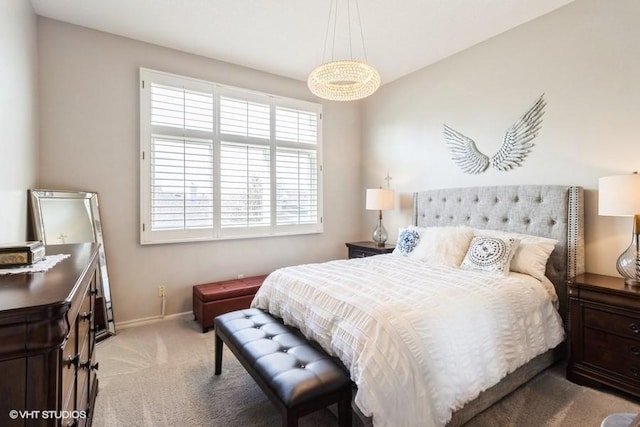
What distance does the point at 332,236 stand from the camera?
15.9 ft

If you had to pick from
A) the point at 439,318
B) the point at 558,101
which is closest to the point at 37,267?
the point at 439,318

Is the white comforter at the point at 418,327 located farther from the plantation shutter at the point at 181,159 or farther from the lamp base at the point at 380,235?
→ the lamp base at the point at 380,235

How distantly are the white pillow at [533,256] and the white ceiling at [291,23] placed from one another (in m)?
2.07

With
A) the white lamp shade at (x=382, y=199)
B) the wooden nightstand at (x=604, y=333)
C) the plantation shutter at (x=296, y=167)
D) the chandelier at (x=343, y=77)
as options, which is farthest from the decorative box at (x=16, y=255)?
the white lamp shade at (x=382, y=199)

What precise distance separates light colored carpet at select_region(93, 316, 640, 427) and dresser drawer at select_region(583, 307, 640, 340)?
450mm

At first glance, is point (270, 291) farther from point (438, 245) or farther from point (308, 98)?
point (308, 98)

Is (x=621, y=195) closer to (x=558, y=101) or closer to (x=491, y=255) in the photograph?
(x=491, y=255)

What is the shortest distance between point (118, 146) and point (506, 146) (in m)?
4.01

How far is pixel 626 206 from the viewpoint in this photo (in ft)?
6.95

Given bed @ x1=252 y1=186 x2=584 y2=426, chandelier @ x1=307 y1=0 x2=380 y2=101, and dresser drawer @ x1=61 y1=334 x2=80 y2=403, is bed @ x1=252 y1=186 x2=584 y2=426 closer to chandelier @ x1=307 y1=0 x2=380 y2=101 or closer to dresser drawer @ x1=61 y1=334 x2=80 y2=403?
dresser drawer @ x1=61 y1=334 x2=80 y2=403

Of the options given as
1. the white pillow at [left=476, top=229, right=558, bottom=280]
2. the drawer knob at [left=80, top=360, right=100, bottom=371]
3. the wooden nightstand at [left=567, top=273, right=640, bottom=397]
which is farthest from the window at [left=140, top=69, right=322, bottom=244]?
the wooden nightstand at [left=567, top=273, right=640, bottom=397]

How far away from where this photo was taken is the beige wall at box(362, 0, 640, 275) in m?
2.48

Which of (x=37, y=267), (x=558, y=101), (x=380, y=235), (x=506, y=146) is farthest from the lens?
(x=380, y=235)

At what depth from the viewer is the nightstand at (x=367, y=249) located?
4.07 metres
